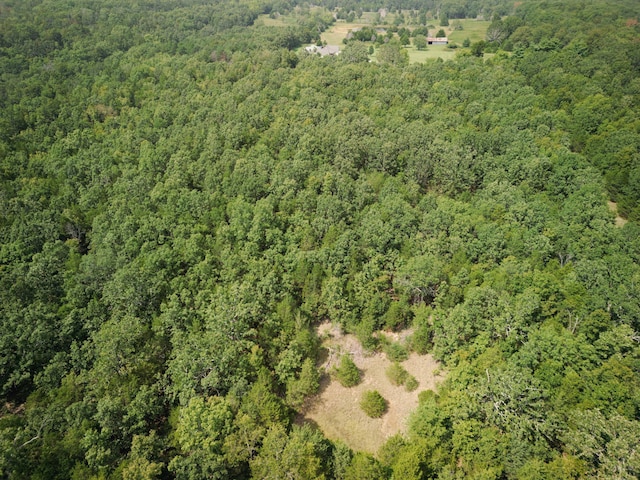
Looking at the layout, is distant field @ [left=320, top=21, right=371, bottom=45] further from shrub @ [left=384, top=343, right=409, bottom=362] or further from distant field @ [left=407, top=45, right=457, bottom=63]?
shrub @ [left=384, top=343, right=409, bottom=362]

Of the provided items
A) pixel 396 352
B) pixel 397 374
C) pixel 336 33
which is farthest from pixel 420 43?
pixel 397 374

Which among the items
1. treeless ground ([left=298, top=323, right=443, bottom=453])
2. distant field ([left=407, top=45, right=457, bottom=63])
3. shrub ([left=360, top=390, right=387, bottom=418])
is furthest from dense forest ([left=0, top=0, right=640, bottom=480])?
distant field ([left=407, top=45, right=457, bottom=63])

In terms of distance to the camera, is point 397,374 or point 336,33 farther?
point 336,33

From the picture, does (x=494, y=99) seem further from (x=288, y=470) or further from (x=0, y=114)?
(x=0, y=114)

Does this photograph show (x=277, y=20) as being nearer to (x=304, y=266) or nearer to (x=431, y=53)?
(x=431, y=53)

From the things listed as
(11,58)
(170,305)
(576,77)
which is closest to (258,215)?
(170,305)

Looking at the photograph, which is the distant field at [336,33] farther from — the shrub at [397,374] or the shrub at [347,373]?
the shrub at [397,374]
